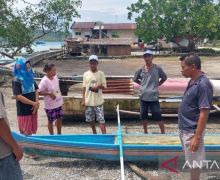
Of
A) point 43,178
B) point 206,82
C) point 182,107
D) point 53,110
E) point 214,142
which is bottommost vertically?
point 43,178

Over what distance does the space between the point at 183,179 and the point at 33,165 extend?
239cm

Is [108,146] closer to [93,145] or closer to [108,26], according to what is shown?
[93,145]

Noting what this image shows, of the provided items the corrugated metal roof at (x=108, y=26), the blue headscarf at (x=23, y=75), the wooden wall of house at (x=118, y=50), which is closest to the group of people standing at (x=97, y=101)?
the blue headscarf at (x=23, y=75)

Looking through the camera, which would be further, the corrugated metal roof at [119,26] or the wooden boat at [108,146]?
the corrugated metal roof at [119,26]

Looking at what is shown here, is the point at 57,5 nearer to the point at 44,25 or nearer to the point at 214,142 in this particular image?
the point at 44,25

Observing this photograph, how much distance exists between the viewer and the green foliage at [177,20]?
3704cm

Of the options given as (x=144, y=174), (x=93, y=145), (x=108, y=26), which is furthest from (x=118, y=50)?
(x=144, y=174)

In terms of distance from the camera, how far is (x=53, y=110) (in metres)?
6.36

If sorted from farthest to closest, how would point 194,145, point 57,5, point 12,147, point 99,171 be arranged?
point 57,5 < point 99,171 < point 194,145 < point 12,147

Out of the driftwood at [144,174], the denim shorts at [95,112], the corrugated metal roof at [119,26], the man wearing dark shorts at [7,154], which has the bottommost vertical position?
the driftwood at [144,174]

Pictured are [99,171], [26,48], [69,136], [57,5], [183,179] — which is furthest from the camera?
[57,5]

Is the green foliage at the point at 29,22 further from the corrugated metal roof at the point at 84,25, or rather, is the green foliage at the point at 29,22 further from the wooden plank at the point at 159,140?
the corrugated metal roof at the point at 84,25

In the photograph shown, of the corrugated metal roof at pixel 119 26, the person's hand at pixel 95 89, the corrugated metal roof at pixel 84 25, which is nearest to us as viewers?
the person's hand at pixel 95 89

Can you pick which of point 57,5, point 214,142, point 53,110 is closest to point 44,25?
point 57,5
